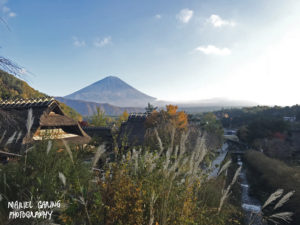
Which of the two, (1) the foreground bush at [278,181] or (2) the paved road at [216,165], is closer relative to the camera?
(2) the paved road at [216,165]

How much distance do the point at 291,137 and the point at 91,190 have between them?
3125 centimetres

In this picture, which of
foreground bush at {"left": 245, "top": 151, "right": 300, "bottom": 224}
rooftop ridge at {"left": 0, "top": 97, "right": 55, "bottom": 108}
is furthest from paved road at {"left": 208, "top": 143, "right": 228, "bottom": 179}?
rooftop ridge at {"left": 0, "top": 97, "right": 55, "bottom": 108}

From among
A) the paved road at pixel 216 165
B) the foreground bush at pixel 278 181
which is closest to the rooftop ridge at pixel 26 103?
the paved road at pixel 216 165

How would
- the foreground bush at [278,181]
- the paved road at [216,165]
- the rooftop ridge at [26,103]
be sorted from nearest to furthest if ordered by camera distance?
the paved road at [216,165], the foreground bush at [278,181], the rooftop ridge at [26,103]

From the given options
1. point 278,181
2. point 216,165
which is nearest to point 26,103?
point 216,165

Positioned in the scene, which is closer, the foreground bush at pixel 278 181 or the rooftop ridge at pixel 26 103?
the foreground bush at pixel 278 181

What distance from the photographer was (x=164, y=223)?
2184mm

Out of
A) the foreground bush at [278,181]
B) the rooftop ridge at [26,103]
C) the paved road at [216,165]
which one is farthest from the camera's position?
the rooftop ridge at [26,103]

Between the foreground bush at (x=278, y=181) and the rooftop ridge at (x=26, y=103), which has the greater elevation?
the rooftop ridge at (x=26, y=103)

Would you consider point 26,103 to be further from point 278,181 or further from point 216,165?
point 278,181

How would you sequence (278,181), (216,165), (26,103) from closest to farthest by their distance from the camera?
(216,165)
(278,181)
(26,103)

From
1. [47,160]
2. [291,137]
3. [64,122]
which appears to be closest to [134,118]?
[64,122]

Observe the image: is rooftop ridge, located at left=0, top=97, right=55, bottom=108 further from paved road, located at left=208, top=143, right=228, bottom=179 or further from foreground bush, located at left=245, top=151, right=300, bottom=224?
foreground bush, located at left=245, top=151, right=300, bottom=224

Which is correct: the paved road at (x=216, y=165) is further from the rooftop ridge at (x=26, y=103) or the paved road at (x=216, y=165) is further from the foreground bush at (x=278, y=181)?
the rooftop ridge at (x=26, y=103)
